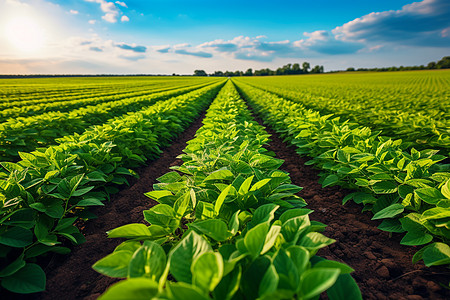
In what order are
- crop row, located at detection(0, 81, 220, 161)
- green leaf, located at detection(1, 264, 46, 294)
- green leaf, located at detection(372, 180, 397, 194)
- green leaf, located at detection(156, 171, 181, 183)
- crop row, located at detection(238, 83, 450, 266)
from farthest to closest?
crop row, located at detection(0, 81, 220, 161) < green leaf, located at detection(372, 180, 397, 194) < green leaf, located at detection(156, 171, 181, 183) < crop row, located at detection(238, 83, 450, 266) < green leaf, located at detection(1, 264, 46, 294)

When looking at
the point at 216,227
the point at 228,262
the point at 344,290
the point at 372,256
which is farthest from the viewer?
the point at 372,256

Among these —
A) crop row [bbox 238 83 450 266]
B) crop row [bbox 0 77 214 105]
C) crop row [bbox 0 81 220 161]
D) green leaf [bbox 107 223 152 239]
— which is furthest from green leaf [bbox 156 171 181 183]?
crop row [bbox 0 77 214 105]

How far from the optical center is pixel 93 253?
2.28 meters

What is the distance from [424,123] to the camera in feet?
14.2

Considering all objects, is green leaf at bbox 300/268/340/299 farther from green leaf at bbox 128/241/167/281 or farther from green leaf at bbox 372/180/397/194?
green leaf at bbox 372/180/397/194

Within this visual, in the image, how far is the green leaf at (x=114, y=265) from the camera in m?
0.91

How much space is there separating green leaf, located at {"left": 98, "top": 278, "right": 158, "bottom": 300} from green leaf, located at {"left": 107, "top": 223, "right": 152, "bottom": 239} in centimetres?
48

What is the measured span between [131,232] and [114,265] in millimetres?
212

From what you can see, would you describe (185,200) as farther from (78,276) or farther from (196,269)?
(78,276)

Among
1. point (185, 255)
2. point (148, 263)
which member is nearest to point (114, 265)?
point (148, 263)

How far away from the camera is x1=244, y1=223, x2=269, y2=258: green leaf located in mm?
928

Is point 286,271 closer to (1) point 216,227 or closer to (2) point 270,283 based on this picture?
(2) point 270,283

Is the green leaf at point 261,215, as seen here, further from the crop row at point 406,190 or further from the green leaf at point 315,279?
the crop row at point 406,190

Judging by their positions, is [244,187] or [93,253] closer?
[244,187]
